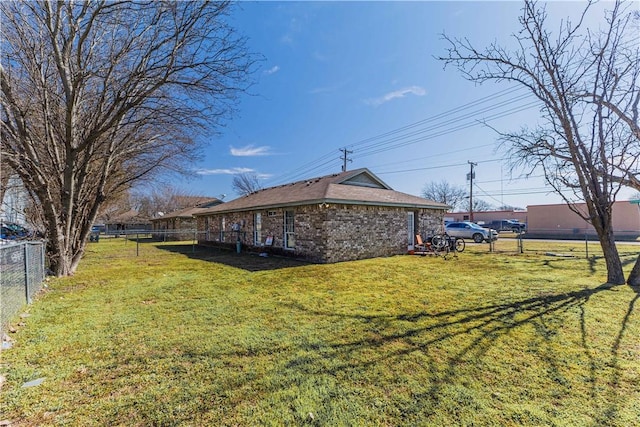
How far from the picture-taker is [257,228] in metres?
14.9

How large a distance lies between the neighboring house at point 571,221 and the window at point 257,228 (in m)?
22.0

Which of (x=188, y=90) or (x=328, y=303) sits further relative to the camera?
(x=188, y=90)

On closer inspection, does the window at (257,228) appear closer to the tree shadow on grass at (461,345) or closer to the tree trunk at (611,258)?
the tree shadow on grass at (461,345)

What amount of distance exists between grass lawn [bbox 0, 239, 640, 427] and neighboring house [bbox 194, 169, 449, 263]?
4.49 m

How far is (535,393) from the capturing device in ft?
8.92

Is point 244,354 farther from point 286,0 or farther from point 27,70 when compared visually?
point 27,70

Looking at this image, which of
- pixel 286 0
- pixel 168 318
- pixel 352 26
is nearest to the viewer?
pixel 168 318

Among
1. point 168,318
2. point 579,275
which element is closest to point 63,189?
point 168,318

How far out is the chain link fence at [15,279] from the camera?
4336 mm

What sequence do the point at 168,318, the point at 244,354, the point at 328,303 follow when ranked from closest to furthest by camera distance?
the point at 244,354 → the point at 168,318 → the point at 328,303

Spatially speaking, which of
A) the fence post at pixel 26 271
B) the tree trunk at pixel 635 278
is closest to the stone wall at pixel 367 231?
the tree trunk at pixel 635 278

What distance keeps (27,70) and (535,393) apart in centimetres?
1289

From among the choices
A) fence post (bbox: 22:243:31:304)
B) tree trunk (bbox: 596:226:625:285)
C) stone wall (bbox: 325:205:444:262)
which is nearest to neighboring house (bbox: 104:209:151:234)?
stone wall (bbox: 325:205:444:262)

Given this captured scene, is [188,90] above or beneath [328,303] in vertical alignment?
above
